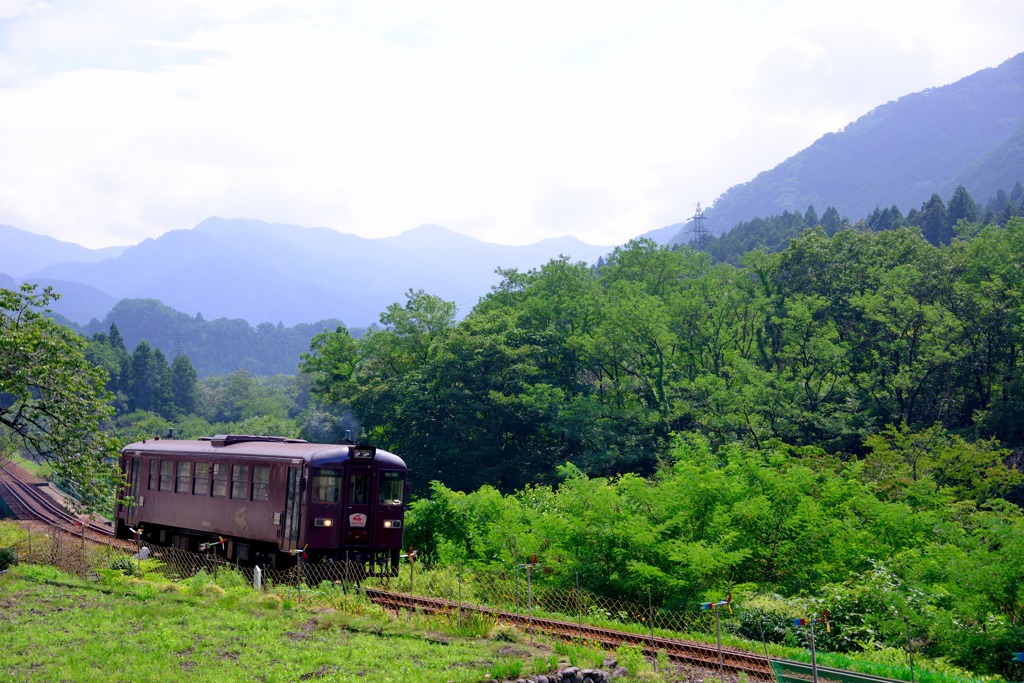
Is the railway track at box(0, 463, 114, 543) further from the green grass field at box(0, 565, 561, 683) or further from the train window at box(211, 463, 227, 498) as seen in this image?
the green grass field at box(0, 565, 561, 683)

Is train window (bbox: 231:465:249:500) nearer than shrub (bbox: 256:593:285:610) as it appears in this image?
No

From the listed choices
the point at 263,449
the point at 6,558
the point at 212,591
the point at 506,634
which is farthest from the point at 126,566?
the point at 506,634

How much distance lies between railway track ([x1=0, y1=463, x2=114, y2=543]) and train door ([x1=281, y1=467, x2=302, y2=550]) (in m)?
13.3

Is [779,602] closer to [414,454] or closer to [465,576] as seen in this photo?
[465,576]

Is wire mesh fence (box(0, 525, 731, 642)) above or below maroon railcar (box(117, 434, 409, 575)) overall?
below

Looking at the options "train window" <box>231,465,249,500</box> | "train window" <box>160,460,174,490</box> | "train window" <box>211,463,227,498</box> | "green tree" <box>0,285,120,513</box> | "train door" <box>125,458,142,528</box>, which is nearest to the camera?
"green tree" <box>0,285,120,513</box>

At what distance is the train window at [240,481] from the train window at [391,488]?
11.5 ft

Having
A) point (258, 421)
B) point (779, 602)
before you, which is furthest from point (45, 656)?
point (258, 421)

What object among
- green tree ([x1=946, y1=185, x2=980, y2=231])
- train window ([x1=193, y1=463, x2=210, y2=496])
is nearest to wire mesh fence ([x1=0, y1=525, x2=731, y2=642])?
train window ([x1=193, y1=463, x2=210, y2=496])

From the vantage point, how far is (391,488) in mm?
22156

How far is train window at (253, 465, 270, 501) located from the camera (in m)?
21.9

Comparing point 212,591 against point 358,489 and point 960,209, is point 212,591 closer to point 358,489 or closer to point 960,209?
point 358,489

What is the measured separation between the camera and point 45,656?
1293 cm

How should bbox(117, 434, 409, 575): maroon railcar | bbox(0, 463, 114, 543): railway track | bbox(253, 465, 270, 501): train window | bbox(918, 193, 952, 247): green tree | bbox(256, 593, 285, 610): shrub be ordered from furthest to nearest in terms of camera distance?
bbox(918, 193, 952, 247): green tree, bbox(0, 463, 114, 543): railway track, bbox(253, 465, 270, 501): train window, bbox(117, 434, 409, 575): maroon railcar, bbox(256, 593, 285, 610): shrub
